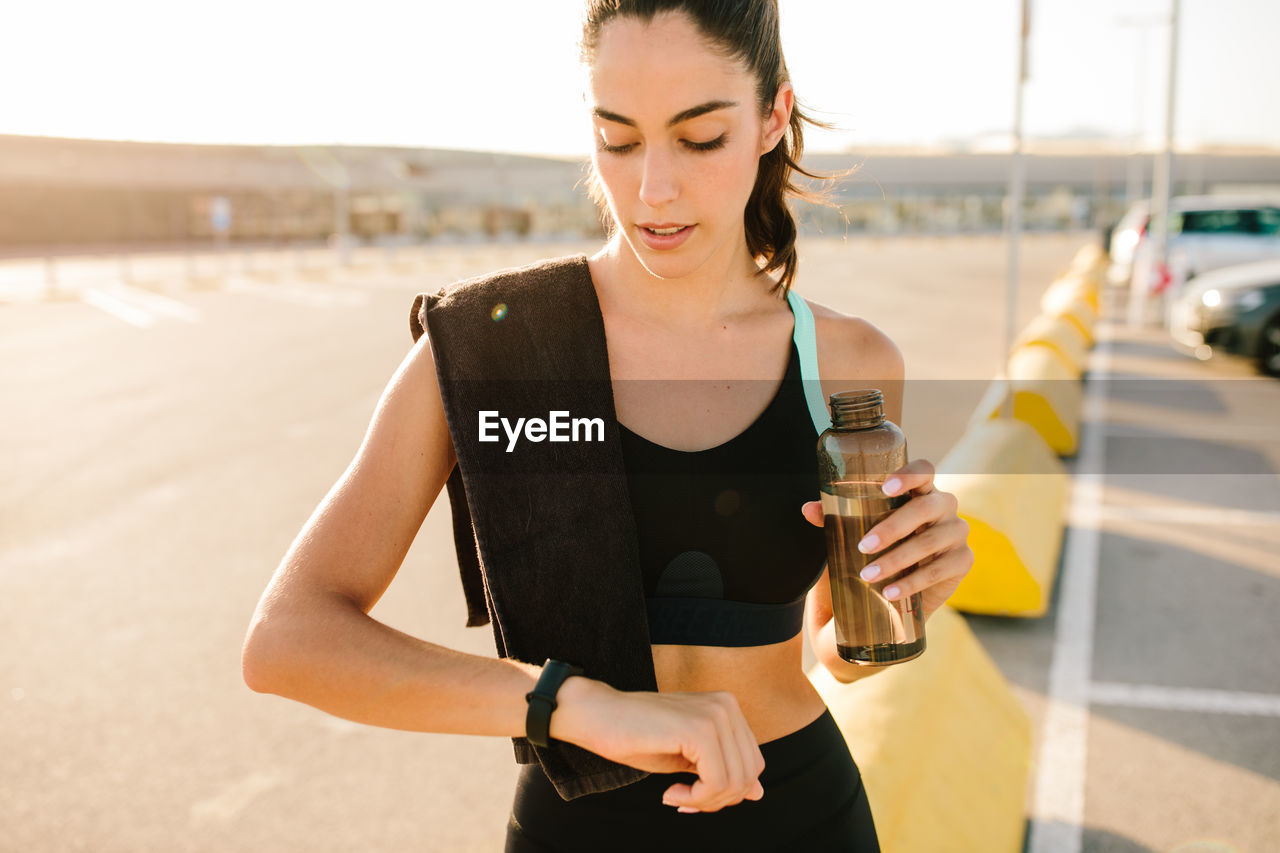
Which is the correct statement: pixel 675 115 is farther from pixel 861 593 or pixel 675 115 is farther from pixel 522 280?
pixel 861 593

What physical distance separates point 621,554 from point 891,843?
65.0 inches

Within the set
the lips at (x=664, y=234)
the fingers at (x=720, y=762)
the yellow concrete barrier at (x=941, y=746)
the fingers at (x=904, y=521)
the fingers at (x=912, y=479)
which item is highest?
the lips at (x=664, y=234)

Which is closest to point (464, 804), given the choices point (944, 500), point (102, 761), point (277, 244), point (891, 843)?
point (102, 761)

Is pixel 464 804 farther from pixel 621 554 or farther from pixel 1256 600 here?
pixel 1256 600

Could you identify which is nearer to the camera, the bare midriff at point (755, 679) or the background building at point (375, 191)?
the bare midriff at point (755, 679)

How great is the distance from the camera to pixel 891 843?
2678 mm

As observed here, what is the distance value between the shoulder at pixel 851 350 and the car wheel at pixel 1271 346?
1272 cm

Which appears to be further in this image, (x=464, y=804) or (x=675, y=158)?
(x=464, y=804)

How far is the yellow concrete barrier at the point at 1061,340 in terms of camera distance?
10.1m

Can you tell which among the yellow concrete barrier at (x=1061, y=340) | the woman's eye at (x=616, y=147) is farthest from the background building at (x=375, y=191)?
the woman's eye at (x=616, y=147)

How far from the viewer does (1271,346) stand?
12406 mm

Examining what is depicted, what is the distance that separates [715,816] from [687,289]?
2.94 feet

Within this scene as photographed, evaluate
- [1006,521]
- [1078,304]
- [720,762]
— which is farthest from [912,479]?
[1078,304]

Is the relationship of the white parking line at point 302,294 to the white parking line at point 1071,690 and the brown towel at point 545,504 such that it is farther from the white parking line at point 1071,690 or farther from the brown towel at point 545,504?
the brown towel at point 545,504
